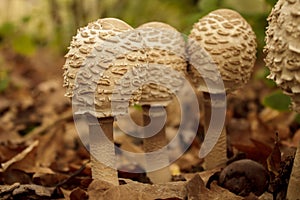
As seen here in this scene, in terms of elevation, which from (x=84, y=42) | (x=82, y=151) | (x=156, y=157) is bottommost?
(x=82, y=151)

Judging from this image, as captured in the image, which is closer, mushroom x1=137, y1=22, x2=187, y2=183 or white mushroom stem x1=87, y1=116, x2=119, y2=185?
white mushroom stem x1=87, y1=116, x2=119, y2=185

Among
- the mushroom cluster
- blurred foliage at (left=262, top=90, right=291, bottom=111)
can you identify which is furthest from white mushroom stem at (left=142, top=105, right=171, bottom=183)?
blurred foliage at (left=262, top=90, right=291, bottom=111)

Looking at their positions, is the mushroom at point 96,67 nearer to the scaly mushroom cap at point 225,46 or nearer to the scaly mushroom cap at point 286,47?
the scaly mushroom cap at point 225,46

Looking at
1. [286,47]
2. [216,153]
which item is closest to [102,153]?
[216,153]

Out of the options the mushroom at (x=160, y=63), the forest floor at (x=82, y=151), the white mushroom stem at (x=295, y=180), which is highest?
the mushroom at (x=160, y=63)

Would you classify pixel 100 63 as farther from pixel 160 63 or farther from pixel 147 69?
pixel 160 63

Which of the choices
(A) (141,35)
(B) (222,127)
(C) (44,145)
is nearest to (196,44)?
(A) (141,35)

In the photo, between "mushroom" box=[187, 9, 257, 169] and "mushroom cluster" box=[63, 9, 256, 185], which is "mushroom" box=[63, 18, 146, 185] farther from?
"mushroom" box=[187, 9, 257, 169]

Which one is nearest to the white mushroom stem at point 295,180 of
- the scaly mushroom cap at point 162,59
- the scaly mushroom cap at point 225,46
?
the scaly mushroom cap at point 225,46
